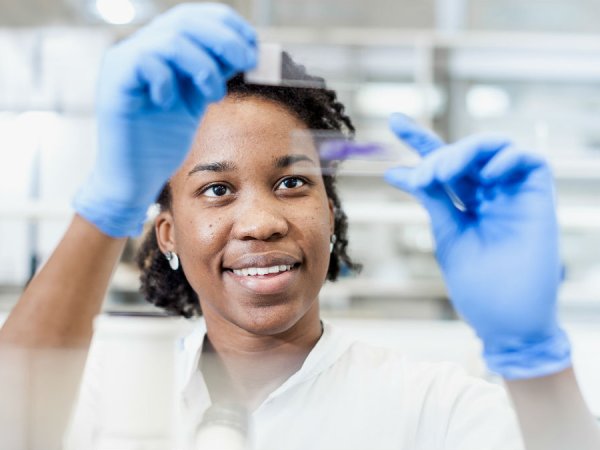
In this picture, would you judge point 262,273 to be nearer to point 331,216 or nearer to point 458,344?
point 331,216

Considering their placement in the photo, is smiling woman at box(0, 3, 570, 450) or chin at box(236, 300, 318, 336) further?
chin at box(236, 300, 318, 336)

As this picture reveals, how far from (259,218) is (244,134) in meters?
0.13

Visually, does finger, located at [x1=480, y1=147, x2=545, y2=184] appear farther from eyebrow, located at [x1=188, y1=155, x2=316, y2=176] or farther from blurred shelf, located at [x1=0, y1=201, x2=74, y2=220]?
blurred shelf, located at [x1=0, y1=201, x2=74, y2=220]

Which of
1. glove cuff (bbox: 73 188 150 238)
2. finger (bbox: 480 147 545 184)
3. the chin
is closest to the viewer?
finger (bbox: 480 147 545 184)

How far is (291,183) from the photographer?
95 cm

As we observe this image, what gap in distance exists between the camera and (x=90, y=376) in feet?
3.27

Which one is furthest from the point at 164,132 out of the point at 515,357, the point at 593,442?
the point at 593,442

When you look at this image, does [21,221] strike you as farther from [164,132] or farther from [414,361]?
[414,361]

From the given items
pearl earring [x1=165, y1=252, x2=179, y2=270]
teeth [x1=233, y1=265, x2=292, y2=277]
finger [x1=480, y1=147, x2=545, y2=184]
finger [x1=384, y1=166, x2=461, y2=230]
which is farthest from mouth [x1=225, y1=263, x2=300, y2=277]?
finger [x1=480, y1=147, x2=545, y2=184]

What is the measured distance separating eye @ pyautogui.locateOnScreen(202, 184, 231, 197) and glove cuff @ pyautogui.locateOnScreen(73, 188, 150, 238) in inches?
3.9

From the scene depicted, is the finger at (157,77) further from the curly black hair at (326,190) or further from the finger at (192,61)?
the curly black hair at (326,190)

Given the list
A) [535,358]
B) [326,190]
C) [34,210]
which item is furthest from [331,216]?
[34,210]

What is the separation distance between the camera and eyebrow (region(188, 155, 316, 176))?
3.07 feet

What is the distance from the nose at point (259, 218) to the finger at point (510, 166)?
31cm
